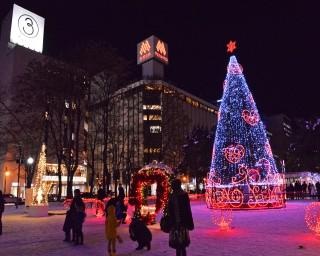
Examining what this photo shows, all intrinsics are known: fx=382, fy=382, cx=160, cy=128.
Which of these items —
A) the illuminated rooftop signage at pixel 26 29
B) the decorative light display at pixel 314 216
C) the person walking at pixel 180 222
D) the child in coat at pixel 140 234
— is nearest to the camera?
the person walking at pixel 180 222

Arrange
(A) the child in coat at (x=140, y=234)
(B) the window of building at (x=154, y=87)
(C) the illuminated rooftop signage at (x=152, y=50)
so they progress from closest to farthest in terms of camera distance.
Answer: (A) the child in coat at (x=140, y=234) < (B) the window of building at (x=154, y=87) < (C) the illuminated rooftop signage at (x=152, y=50)

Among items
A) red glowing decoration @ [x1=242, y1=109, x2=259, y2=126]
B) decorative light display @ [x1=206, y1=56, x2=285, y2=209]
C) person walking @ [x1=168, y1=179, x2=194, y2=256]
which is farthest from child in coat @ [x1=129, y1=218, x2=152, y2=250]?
red glowing decoration @ [x1=242, y1=109, x2=259, y2=126]

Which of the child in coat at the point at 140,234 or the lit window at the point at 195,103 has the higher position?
the lit window at the point at 195,103

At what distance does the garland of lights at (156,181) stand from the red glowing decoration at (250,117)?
31.5 feet

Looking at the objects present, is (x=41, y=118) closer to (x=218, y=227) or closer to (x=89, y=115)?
(x=89, y=115)

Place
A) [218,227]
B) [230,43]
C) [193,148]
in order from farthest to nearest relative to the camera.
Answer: [193,148], [230,43], [218,227]

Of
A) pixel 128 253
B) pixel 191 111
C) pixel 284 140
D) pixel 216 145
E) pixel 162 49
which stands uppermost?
pixel 162 49

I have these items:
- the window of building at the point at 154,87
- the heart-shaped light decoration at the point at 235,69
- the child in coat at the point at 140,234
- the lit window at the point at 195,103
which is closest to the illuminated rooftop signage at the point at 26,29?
the window of building at the point at 154,87

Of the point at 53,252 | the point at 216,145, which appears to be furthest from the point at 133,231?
the point at 216,145

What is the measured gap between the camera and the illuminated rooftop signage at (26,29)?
72800mm

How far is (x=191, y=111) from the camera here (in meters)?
105

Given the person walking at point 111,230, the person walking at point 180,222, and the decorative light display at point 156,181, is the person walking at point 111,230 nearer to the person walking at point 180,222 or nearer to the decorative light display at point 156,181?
the person walking at point 180,222

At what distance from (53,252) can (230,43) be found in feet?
55.7

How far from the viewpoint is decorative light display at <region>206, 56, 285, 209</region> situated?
23.3 m
